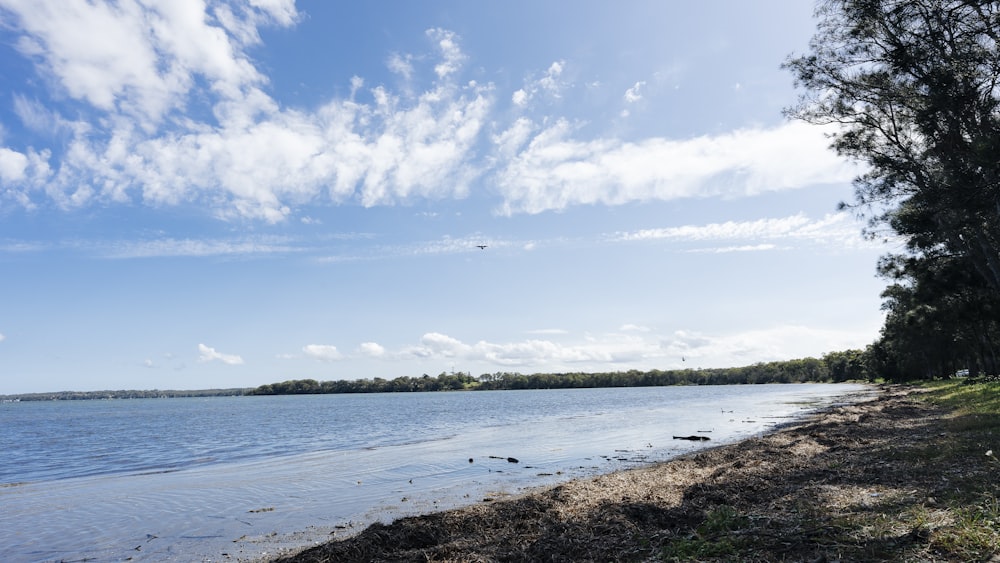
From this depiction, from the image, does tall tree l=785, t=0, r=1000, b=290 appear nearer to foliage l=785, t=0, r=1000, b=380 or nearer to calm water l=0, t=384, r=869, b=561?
foliage l=785, t=0, r=1000, b=380

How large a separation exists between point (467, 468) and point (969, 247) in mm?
25970

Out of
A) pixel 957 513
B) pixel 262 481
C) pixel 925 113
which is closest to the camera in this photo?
pixel 957 513

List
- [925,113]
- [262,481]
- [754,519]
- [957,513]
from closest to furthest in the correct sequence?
[957,513] < [754,519] < [925,113] < [262,481]

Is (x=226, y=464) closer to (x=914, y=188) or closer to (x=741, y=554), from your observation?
(x=741, y=554)

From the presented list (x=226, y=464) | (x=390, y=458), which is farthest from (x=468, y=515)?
(x=226, y=464)

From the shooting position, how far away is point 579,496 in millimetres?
14320

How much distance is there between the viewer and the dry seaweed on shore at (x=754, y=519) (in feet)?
23.6

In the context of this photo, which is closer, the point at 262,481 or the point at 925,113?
the point at 925,113

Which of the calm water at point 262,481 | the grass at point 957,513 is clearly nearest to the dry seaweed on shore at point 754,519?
the grass at point 957,513

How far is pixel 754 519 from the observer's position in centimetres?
897

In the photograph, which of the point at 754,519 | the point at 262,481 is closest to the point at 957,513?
the point at 754,519

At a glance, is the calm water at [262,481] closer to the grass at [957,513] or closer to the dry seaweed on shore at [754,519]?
the dry seaweed on shore at [754,519]

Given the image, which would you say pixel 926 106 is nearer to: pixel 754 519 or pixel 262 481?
pixel 754 519

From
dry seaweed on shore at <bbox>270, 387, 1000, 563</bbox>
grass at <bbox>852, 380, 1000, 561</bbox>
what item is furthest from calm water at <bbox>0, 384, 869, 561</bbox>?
grass at <bbox>852, 380, 1000, 561</bbox>
